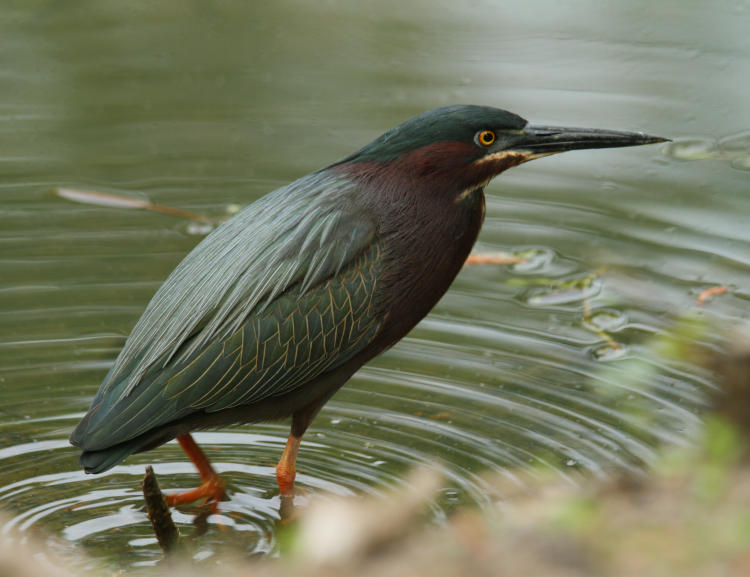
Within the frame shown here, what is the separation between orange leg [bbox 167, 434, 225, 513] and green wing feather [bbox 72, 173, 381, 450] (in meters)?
0.44

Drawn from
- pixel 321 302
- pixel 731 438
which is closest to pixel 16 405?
pixel 321 302

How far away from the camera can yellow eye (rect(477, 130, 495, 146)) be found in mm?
5309

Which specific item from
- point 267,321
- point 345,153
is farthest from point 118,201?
point 267,321

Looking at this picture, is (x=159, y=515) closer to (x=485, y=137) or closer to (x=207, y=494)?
(x=207, y=494)

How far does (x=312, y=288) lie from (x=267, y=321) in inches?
8.8

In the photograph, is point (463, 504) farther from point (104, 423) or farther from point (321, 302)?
point (104, 423)

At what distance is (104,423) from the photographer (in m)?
4.91

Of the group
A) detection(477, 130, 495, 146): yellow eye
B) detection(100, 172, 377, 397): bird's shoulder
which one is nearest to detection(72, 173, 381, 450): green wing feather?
detection(100, 172, 377, 397): bird's shoulder

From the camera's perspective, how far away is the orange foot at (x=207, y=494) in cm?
539

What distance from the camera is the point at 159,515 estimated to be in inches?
181

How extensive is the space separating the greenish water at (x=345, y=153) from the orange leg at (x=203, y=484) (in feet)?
0.29

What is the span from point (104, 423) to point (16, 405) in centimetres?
133

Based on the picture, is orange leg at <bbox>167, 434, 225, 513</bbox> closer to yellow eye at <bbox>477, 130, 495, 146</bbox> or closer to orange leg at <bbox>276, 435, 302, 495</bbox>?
orange leg at <bbox>276, 435, 302, 495</bbox>

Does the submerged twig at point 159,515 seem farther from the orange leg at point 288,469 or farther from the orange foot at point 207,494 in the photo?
the orange leg at point 288,469
